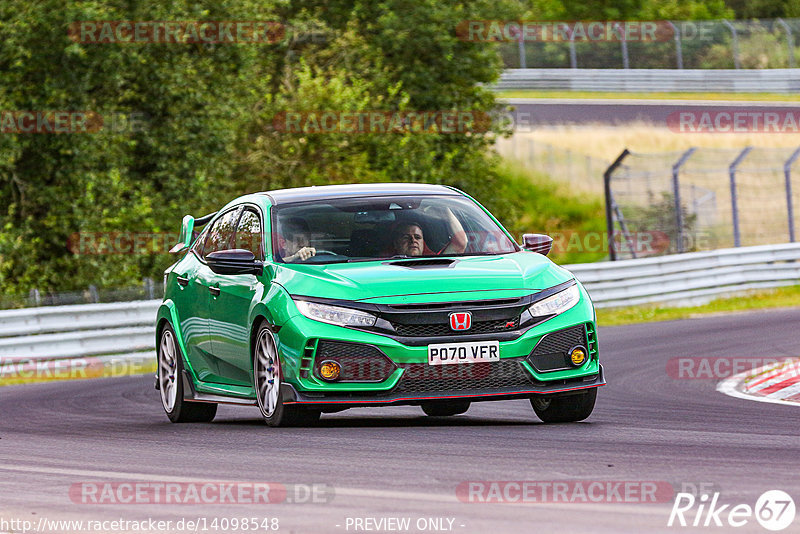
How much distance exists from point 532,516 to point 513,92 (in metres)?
47.5

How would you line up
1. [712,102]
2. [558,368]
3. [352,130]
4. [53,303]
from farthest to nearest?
[712,102] < [352,130] < [53,303] < [558,368]

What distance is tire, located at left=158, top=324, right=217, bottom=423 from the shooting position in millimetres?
11047

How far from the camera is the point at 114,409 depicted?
41.4 ft

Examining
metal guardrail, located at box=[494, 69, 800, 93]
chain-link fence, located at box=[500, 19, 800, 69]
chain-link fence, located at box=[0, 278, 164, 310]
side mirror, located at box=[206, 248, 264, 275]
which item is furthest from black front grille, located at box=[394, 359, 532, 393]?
metal guardrail, located at box=[494, 69, 800, 93]

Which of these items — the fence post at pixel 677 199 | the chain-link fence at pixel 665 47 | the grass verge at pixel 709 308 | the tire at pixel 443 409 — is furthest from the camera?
the chain-link fence at pixel 665 47

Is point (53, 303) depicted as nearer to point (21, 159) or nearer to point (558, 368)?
point (21, 159)

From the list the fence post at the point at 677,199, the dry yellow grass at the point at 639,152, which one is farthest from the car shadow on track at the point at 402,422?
the dry yellow grass at the point at 639,152

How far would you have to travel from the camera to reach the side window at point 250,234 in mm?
10266

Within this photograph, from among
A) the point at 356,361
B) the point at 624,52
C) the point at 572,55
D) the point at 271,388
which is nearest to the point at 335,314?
the point at 356,361

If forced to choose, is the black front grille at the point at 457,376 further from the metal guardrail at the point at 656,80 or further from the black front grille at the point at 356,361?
the metal guardrail at the point at 656,80

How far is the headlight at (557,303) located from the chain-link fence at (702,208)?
565 inches

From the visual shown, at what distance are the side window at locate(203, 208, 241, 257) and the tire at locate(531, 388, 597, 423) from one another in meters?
2.67

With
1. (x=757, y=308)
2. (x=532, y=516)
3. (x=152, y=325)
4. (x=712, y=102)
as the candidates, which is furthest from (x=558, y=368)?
(x=712, y=102)

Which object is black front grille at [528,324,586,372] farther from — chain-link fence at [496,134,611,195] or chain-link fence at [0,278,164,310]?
chain-link fence at [496,134,611,195]
